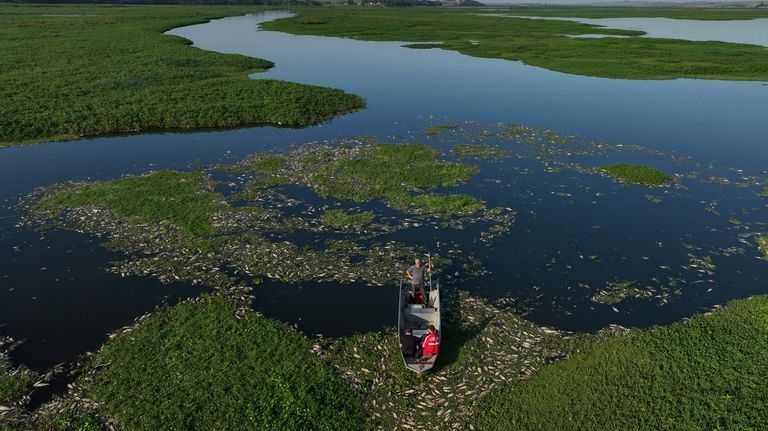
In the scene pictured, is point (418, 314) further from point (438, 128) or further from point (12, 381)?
point (438, 128)

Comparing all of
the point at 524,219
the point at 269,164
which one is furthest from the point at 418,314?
the point at 269,164

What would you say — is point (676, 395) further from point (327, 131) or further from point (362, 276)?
point (327, 131)

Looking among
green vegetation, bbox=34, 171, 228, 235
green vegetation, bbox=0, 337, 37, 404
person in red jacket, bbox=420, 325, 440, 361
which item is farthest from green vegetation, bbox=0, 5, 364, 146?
person in red jacket, bbox=420, 325, 440, 361

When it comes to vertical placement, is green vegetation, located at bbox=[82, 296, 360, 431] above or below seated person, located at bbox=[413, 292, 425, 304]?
below

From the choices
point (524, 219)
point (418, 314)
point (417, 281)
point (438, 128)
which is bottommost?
point (418, 314)

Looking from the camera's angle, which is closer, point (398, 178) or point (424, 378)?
point (424, 378)

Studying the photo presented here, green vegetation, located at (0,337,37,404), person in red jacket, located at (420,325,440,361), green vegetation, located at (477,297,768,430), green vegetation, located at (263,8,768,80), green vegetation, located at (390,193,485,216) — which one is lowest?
green vegetation, located at (0,337,37,404)

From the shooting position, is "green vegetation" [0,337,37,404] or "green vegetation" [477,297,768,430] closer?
"green vegetation" [477,297,768,430]

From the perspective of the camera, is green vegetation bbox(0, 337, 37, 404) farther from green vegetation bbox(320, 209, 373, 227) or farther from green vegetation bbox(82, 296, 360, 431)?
green vegetation bbox(320, 209, 373, 227)
